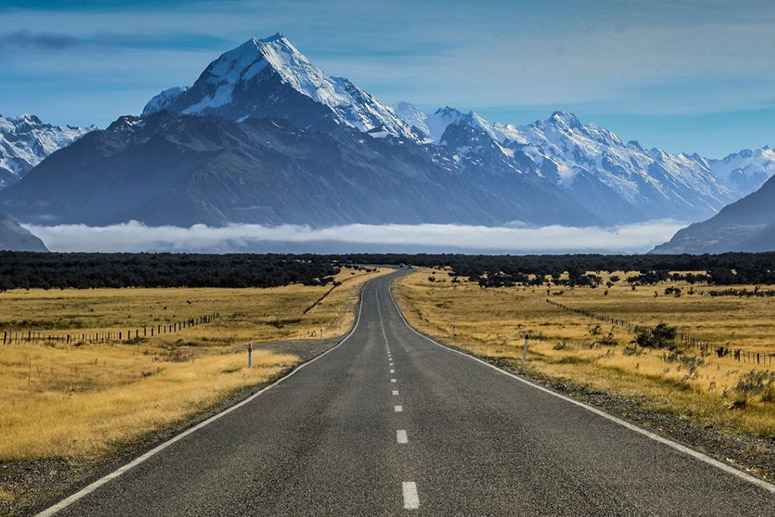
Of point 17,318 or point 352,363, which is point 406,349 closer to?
point 352,363

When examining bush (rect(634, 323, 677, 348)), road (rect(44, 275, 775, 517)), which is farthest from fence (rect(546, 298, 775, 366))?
road (rect(44, 275, 775, 517))

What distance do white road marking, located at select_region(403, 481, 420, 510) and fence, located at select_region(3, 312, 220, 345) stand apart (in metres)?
48.4

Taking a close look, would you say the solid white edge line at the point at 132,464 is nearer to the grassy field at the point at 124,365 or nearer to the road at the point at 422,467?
the road at the point at 422,467

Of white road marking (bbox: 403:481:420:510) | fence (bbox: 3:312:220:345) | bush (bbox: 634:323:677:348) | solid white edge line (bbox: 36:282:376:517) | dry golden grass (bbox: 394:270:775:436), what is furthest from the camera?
fence (bbox: 3:312:220:345)

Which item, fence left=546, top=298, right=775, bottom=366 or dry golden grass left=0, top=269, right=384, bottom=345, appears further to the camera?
dry golden grass left=0, top=269, right=384, bottom=345

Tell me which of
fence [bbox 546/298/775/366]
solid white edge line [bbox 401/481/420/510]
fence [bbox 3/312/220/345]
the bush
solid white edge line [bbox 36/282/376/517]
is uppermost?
solid white edge line [bbox 401/481/420/510]

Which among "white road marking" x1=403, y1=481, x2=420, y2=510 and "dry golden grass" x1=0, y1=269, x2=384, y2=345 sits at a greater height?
"white road marking" x1=403, y1=481, x2=420, y2=510

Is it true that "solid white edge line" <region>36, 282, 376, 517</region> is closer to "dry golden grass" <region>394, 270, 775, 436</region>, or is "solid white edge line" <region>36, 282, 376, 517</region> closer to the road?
the road

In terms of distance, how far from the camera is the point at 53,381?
32656 millimetres

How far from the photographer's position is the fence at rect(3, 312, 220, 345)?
5684 centimetres

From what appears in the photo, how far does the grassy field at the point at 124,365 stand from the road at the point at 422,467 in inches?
88.2

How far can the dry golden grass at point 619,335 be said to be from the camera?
1917cm

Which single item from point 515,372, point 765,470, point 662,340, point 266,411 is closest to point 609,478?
point 765,470

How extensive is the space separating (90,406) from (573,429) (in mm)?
12503
